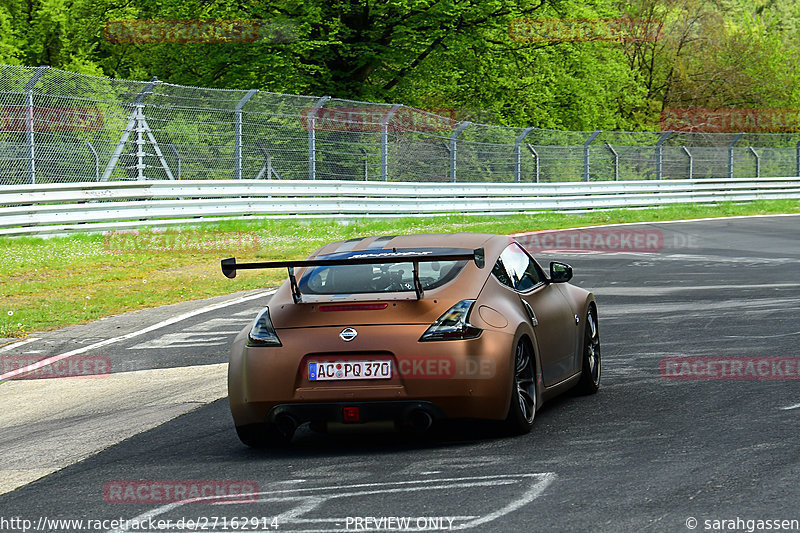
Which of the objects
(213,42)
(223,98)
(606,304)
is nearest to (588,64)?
(213,42)

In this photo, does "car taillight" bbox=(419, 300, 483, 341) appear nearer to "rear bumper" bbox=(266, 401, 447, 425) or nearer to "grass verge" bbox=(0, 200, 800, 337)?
"rear bumper" bbox=(266, 401, 447, 425)

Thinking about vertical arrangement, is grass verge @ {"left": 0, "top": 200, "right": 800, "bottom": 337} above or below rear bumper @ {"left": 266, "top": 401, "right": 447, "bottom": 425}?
above

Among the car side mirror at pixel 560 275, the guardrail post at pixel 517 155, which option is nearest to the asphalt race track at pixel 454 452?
the car side mirror at pixel 560 275

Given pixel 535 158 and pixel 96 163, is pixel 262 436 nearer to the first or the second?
pixel 96 163

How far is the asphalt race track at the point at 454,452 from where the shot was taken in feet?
16.9

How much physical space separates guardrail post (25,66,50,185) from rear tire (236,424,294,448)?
1330cm

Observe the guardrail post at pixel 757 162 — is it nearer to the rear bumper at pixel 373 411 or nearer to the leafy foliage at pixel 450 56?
the leafy foliage at pixel 450 56

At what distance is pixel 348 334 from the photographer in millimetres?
6488

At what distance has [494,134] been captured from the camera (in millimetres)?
32125
